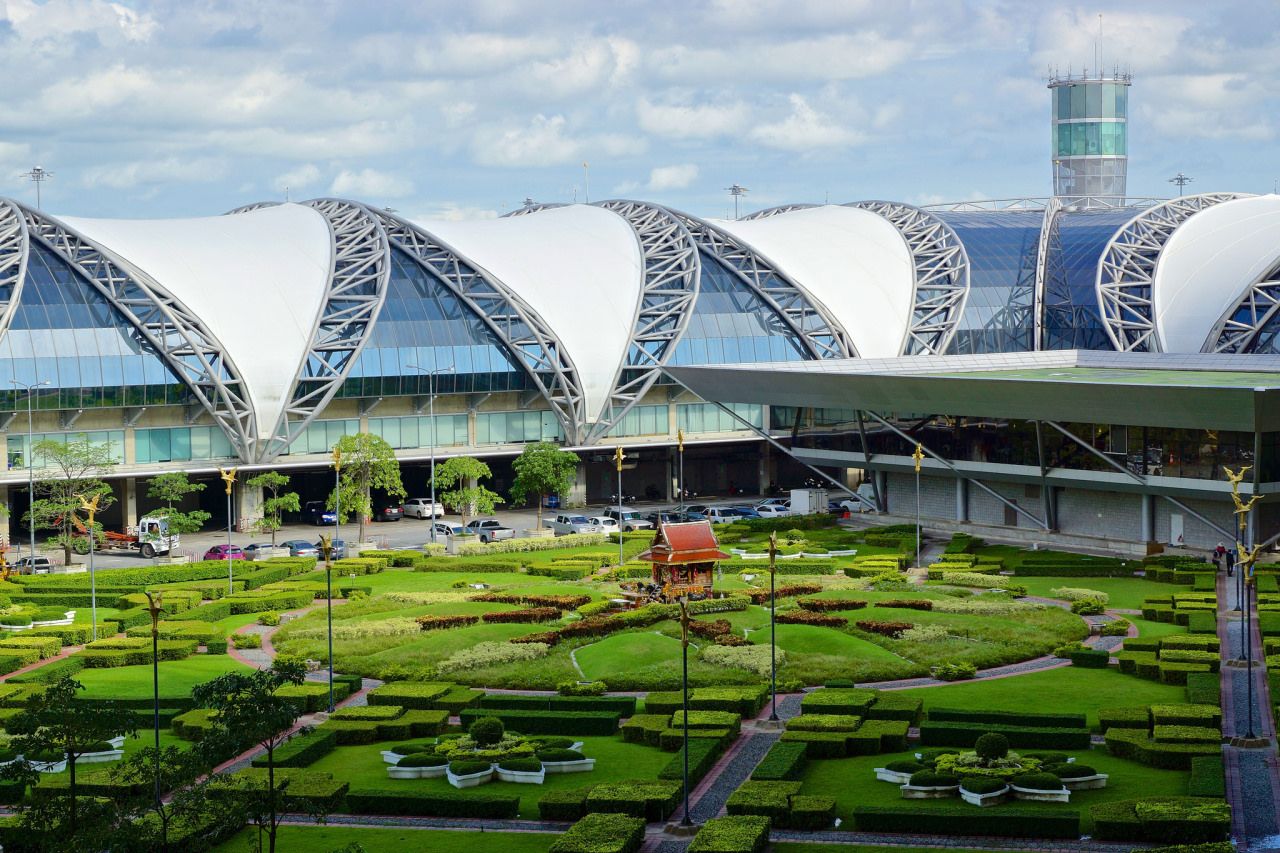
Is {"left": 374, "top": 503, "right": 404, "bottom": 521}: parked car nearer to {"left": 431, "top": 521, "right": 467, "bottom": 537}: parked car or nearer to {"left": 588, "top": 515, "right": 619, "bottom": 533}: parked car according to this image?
{"left": 431, "top": 521, "right": 467, "bottom": 537}: parked car

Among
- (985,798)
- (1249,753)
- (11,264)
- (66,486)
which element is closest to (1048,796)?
(985,798)

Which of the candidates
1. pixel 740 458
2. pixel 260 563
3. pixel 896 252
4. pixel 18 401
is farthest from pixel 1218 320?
pixel 18 401

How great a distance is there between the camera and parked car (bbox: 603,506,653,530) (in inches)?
3725

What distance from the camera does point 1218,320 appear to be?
10325 cm

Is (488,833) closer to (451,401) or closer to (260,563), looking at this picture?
(260,563)

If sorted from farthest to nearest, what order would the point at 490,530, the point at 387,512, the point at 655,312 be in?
the point at 655,312, the point at 387,512, the point at 490,530

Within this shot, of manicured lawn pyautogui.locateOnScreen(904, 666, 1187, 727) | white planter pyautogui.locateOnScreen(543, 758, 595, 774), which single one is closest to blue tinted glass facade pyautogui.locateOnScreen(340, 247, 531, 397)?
manicured lawn pyautogui.locateOnScreen(904, 666, 1187, 727)

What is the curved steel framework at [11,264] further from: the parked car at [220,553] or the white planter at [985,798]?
the white planter at [985,798]

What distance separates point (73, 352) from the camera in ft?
316

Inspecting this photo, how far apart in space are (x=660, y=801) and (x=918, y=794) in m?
6.19

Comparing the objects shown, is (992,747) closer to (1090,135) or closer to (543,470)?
(543,470)

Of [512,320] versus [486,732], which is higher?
[512,320]

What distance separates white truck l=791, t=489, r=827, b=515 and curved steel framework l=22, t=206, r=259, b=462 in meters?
30.9

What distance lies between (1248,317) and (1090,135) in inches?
2268
